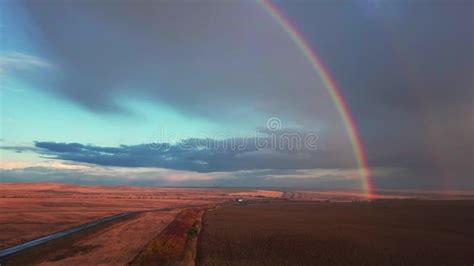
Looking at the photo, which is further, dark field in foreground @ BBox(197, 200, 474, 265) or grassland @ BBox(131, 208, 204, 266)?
dark field in foreground @ BBox(197, 200, 474, 265)

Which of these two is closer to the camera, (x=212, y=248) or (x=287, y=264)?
(x=287, y=264)

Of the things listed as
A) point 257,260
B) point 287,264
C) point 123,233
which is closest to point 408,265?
point 287,264

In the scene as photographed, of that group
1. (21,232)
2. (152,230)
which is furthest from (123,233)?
(21,232)

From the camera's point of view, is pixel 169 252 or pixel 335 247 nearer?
pixel 169 252

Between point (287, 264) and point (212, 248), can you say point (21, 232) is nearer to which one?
point (212, 248)

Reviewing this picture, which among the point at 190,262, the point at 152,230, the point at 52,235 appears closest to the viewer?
the point at 190,262

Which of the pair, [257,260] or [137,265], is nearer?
[137,265]

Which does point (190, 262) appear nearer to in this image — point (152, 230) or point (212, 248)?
point (212, 248)

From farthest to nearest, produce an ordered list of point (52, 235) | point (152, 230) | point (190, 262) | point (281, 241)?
point (152, 230), point (52, 235), point (281, 241), point (190, 262)

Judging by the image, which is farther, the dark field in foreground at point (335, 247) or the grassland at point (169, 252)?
the dark field in foreground at point (335, 247)
